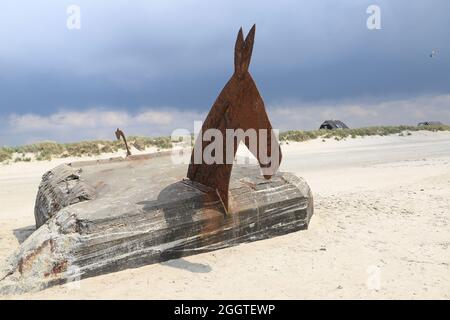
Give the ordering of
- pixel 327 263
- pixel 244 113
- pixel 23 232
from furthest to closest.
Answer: pixel 23 232 → pixel 327 263 → pixel 244 113

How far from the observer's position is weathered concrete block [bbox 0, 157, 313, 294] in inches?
130

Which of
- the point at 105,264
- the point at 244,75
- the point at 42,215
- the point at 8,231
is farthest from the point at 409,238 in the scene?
the point at 8,231

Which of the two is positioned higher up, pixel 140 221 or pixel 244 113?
pixel 244 113

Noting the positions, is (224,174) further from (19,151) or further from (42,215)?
(19,151)

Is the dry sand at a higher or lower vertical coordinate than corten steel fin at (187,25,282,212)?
lower

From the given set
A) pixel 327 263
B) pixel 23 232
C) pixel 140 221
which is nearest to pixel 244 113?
pixel 140 221

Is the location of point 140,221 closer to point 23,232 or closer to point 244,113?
point 244,113

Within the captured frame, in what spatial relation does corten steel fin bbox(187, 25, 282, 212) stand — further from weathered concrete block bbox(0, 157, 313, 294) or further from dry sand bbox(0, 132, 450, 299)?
dry sand bbox(0, 132, 450, 299)

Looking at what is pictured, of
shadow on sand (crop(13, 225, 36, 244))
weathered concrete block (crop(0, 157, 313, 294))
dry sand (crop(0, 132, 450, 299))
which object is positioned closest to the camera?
dry sand (crop(0, 132, 450, 299))

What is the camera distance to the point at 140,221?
357 cm

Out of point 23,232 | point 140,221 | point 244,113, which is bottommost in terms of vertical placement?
point 23,232

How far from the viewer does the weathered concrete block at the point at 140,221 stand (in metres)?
3.31

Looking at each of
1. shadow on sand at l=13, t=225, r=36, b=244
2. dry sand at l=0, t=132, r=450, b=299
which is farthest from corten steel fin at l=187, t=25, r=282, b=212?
shadow on sand at l=13, t=225, r=36, b=244

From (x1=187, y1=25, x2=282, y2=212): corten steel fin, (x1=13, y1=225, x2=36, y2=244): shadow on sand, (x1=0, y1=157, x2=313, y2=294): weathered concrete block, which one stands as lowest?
(x1=13, y1=225, x2=36, y2=244): shadow on sand
